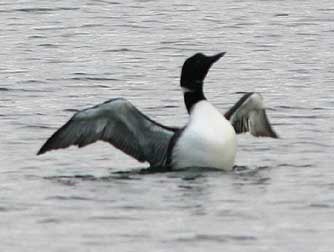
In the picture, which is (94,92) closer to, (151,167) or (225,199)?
(151,167)

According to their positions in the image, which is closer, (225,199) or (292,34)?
(225,199)

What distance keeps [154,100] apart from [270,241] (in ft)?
29.7

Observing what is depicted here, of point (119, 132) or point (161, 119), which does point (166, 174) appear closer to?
point (119, 132)

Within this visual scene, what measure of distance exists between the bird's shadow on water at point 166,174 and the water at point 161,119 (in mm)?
31

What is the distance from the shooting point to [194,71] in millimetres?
17547

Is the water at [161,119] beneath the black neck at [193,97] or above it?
beneath

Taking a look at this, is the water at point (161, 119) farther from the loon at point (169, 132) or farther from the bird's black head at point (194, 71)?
the bird's black head at point (194, 71)

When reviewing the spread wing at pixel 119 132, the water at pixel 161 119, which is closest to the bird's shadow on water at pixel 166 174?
the water at pixel 161 119

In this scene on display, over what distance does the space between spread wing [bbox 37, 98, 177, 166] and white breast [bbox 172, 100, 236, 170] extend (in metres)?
0.39

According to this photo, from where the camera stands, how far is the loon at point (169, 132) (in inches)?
669

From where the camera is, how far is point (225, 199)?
50.6ft

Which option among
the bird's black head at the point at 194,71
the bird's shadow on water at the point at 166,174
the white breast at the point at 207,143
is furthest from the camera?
the bird's black head at the point at 194,71

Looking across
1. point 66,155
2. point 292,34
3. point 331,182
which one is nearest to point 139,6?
point 292,34

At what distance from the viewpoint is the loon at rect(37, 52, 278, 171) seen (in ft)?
55.7
